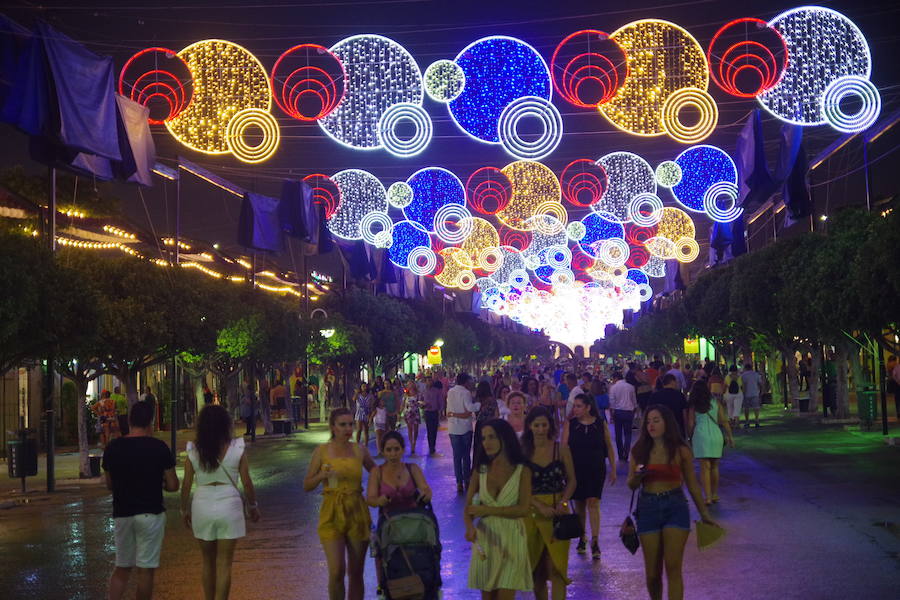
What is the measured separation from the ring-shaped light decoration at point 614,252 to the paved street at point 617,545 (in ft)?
43.8

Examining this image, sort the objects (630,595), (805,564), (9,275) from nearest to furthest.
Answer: (630,595), (805,564), (9,275)

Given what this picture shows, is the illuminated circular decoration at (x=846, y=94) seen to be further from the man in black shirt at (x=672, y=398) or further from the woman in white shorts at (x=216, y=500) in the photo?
the woman in white shorts at (x=216, y=500)

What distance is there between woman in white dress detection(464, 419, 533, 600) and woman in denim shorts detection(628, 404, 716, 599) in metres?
→ 1.06

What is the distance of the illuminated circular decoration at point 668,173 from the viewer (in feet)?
73.4

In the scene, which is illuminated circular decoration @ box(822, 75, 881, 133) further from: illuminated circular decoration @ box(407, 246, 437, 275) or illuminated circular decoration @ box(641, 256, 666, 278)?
illuminated circular decoration @ box(641, 256, 666, 278)

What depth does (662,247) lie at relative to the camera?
106ft

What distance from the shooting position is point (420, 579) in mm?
7164

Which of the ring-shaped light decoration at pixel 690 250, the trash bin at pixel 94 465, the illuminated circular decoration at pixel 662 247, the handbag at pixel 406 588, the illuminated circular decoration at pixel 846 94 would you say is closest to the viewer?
the handbag at pixel 406 588

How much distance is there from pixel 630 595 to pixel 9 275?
36.9 ft

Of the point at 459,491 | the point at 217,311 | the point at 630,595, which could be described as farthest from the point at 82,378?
the point at 630,595

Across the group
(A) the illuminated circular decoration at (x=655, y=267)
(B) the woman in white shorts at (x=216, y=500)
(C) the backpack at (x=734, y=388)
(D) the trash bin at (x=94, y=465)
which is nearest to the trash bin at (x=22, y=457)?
(D) the trash bin at (x=94, y=465)

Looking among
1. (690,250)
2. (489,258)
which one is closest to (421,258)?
(489,258)

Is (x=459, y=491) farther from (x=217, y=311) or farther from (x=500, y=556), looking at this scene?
(x=217, y=311)

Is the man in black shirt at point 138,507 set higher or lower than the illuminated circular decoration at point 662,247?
lower
